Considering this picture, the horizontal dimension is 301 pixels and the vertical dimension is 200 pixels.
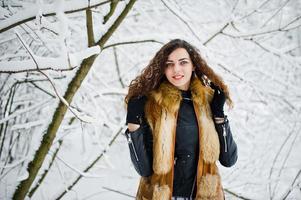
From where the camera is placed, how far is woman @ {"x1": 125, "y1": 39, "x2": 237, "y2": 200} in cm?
200

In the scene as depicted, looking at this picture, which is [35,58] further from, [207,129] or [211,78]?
[211,78]

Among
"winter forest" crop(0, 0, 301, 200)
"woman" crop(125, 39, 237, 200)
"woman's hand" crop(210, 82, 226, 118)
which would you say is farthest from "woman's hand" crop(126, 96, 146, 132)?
"woman's hand" crop(210, 82, 226, 118)

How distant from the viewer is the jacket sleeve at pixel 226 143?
209 centimetres

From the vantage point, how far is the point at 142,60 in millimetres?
3881

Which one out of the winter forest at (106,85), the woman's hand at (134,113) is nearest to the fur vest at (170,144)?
the woman's hand at (134,113)

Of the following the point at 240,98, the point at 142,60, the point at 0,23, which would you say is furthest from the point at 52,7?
the point at 240,98

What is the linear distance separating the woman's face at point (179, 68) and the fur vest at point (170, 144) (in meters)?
0.09

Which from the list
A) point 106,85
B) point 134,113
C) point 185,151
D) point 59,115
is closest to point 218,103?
point 185,151

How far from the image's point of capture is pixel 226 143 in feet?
6.86

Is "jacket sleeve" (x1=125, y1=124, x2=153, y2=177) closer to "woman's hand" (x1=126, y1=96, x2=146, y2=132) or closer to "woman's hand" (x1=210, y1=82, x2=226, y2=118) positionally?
"woman's hand" (x1=126, y1=96, x2=146, y2=132)

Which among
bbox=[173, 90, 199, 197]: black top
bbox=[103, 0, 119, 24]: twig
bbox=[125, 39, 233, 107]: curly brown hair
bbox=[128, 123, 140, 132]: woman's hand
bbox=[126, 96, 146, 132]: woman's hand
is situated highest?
bbox=[103, 0, 119, 24]: twig

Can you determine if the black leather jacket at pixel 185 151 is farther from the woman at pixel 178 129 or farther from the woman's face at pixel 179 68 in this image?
the woman's face at pixel 179 68

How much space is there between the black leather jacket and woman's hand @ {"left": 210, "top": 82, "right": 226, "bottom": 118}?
3.0 inches

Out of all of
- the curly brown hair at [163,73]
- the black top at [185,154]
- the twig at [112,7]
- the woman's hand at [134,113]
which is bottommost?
the black top at [185,154]
